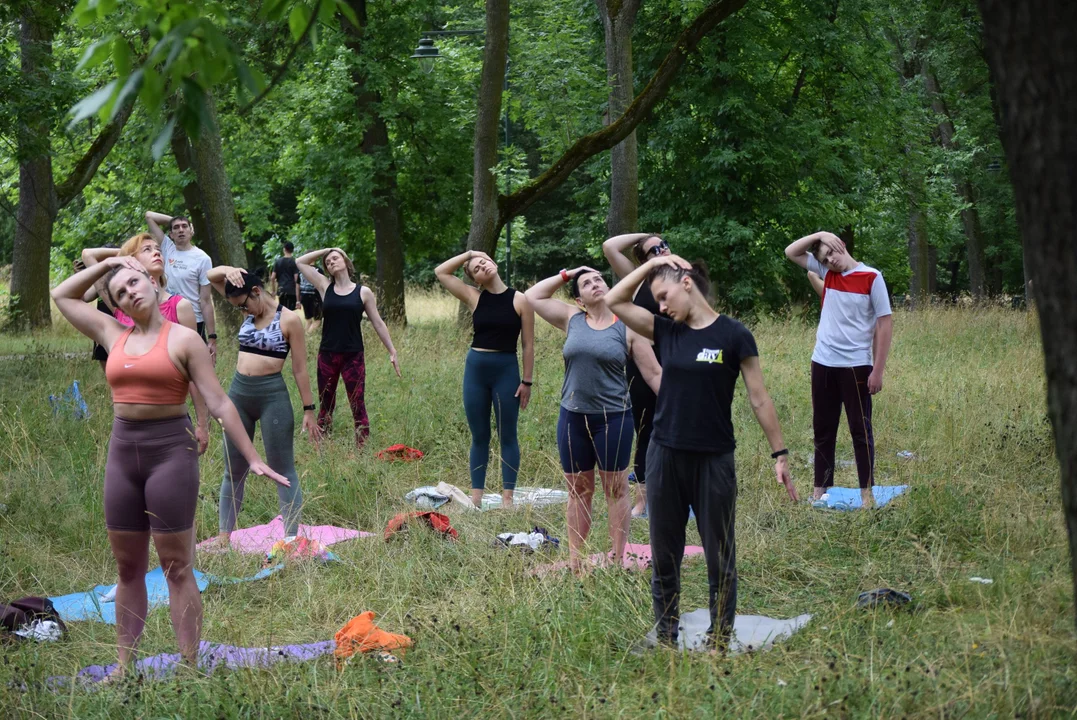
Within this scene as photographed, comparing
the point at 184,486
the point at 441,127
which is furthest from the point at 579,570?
the point at 441,127

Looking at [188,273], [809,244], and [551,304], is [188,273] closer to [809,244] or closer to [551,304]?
[551,304]

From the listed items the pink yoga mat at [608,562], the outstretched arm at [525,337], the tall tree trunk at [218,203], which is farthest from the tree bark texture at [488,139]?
the pink yoga mat at [608,562]

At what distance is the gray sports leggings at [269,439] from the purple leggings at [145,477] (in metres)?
2.13

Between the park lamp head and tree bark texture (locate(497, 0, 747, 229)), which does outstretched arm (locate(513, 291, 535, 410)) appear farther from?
the park lamp head

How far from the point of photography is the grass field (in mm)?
Result: 4246

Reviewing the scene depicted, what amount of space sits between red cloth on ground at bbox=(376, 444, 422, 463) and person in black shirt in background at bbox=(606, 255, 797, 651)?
4912 mm

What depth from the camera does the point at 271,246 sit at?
31406 mm

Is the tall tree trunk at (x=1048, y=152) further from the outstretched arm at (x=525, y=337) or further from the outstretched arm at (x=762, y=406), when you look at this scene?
the outstretched arm at (x=525, y=337)

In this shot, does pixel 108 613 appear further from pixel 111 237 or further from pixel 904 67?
pixel 904 67

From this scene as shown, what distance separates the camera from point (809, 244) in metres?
7.97

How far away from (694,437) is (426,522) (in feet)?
9.27

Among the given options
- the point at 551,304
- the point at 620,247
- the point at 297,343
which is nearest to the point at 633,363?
the point at 551,304

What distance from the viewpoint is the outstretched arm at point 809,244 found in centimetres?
774

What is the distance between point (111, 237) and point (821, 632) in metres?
27.8
